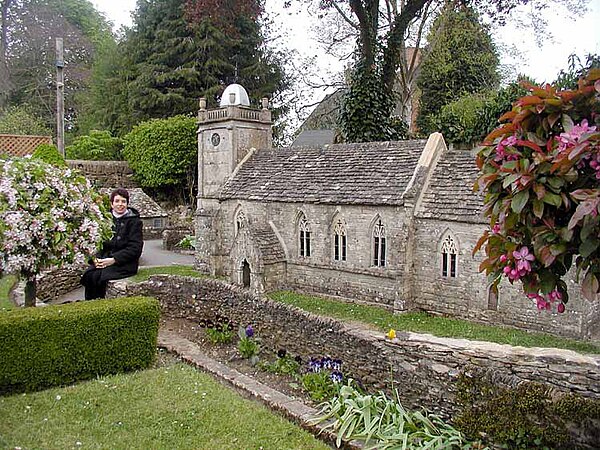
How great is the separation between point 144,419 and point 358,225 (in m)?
11.1

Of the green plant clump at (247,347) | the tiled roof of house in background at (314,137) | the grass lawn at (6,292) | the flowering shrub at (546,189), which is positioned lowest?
the green plant clump at (247,347)

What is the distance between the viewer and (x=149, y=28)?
39031 millimetres

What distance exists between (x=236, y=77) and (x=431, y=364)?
33.0 metres

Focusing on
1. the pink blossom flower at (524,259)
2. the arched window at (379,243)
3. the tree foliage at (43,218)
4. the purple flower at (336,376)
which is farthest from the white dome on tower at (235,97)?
the pink blossom flower at (524,259)

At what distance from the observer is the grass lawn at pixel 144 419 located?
7.16m

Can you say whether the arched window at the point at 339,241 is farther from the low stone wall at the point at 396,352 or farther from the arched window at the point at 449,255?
the low stone wall at the point at 396,352

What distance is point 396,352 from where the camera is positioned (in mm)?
9844

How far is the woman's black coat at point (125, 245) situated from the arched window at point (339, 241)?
24.8ft

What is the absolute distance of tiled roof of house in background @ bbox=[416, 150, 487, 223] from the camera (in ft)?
51.1

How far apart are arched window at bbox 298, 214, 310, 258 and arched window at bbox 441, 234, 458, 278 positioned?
17.1ft

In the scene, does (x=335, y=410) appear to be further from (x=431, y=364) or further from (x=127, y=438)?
(x=127, y=438)

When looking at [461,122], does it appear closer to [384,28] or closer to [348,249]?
[384,28]

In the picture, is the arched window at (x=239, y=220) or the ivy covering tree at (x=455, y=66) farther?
the ivy covering tree at (x=455, y=66)

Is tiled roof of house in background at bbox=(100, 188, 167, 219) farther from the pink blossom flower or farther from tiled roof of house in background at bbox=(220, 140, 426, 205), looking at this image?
the pink blossom flower
